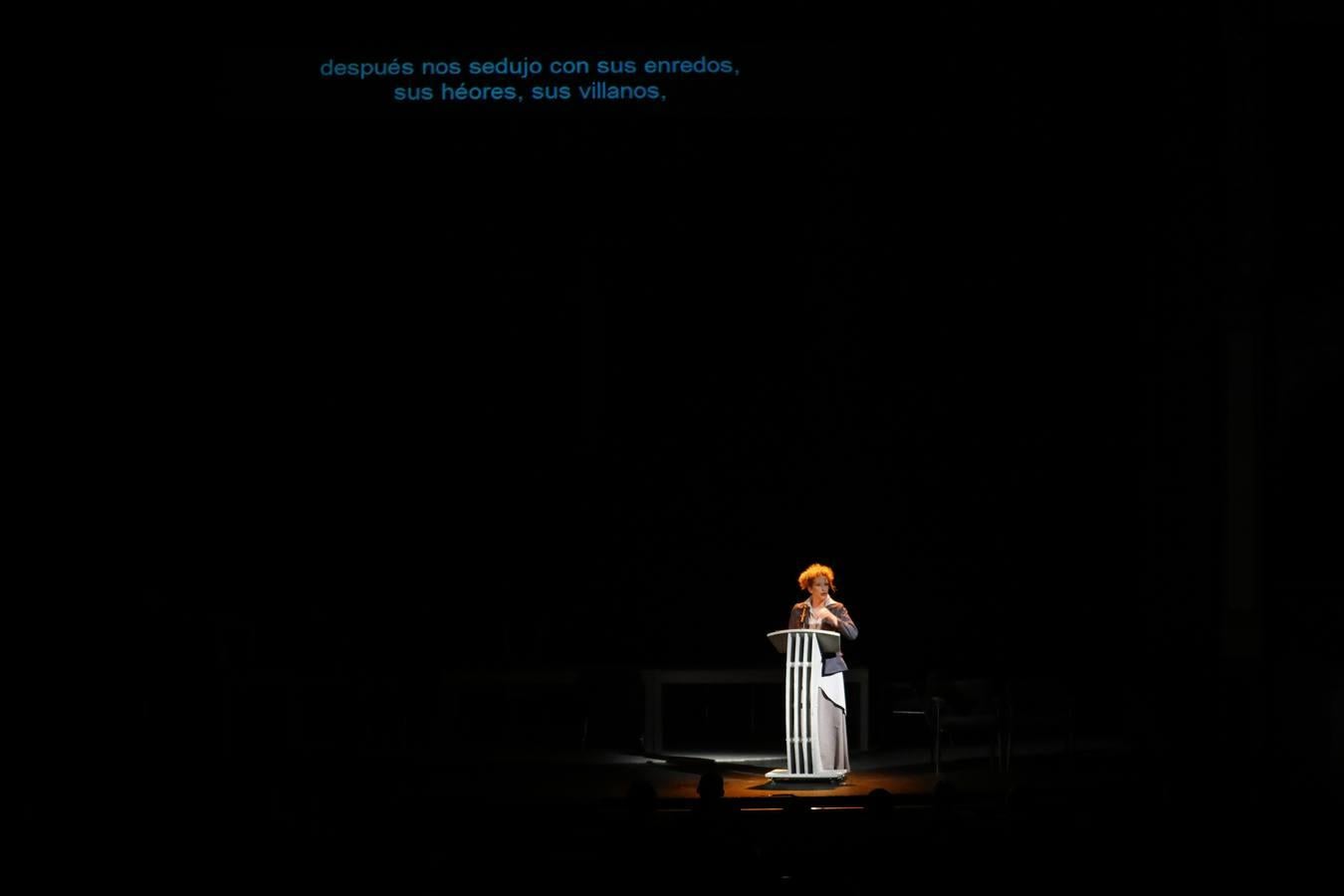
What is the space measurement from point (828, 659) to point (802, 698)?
9.7 inches

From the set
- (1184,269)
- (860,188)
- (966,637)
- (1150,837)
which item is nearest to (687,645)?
(966,637)

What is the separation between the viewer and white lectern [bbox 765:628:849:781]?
25.1 ft

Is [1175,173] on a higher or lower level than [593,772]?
higher

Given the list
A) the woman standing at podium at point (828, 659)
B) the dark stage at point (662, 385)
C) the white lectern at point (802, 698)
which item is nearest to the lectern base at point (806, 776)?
the white lectern at point (802, 698)

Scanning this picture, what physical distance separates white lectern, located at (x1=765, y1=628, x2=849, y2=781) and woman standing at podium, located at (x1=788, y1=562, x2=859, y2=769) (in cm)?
7

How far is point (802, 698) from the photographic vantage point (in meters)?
7.71

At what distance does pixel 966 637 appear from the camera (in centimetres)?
1062

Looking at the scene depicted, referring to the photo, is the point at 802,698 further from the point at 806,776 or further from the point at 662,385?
the point at 662,385

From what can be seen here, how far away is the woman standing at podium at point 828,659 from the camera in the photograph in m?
7.69

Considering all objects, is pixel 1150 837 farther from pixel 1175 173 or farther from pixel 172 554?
pixel 172 554

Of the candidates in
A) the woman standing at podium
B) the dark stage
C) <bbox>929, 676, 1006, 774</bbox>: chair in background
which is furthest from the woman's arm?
the dark stage

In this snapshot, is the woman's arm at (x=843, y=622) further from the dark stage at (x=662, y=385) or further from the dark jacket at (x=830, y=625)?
the dark stage at (x=662, y=385)

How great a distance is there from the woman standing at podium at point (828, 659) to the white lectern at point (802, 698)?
0.07 metres

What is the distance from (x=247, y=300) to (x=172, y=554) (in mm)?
1753
